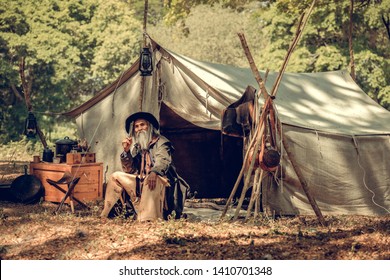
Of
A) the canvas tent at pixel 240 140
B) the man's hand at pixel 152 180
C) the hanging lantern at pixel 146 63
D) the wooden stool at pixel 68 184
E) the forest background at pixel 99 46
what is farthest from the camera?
the forest background at pixel 99 46

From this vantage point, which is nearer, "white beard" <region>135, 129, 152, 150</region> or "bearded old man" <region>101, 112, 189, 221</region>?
"bearded old man" <region>101, 112, 189, 221</region>

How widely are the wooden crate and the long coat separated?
1514 mm

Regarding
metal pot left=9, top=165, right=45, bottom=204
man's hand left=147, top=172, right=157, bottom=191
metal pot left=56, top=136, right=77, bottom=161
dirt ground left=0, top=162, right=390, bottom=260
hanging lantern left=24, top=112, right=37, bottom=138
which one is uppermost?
hanging lantern left=24, top=112, right=37, bottom=138

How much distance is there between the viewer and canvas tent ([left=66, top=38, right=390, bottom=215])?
1038 centimetres

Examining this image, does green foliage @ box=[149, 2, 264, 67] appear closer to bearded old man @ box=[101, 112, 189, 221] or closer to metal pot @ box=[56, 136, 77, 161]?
metal pot @ box=[56, 136, 77, 161]

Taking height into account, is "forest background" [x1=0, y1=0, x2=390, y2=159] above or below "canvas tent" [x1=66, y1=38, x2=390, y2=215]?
above

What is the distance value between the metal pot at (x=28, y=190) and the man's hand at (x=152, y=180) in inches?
113

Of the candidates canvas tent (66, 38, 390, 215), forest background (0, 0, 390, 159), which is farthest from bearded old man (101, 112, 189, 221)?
forest background (0, 0, 390, 159)

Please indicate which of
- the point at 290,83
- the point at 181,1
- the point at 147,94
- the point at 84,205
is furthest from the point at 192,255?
the point at 181,1

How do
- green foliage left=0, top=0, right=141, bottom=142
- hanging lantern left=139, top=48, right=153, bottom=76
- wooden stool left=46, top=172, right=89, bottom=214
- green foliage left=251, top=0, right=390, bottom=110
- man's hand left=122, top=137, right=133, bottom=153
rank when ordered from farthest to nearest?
green foliage left=0, top=0, right=141, bottom=142 < green foliage left=251, top=0, right=390, bottom=110 < hanging lantern left=139, top=48, right=153, bottom=76 < wooden stool left=46, top=172, right=89, bottom=214 < man's hand left=122, top=137, right=133, bottom=153

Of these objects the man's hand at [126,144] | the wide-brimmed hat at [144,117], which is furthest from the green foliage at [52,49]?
the man's hand at [126,144]

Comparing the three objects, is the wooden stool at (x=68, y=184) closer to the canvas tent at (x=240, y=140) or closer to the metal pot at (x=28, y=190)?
the metal pot at (x=28, y=190)

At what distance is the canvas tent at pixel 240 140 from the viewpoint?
34.1ft

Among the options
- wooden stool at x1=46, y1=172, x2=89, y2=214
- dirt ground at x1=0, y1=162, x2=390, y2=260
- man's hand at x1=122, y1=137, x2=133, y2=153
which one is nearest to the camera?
dirt ground at x1=0, y1=162, x2=390, y2=260
